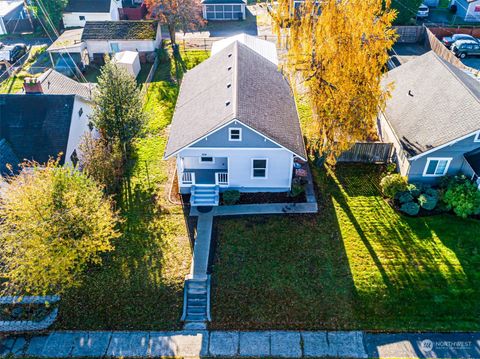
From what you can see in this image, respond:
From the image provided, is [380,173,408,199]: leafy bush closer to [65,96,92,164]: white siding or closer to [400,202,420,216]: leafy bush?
[400,202,420,216]: leafy bush

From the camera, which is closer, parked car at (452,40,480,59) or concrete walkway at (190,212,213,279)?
concrete walkway at (190,212,213,279)

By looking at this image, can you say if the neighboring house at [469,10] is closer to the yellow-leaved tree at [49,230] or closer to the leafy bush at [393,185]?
the leafy bush at [393,185]

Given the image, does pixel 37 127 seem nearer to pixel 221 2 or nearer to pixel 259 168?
pixel 259 168

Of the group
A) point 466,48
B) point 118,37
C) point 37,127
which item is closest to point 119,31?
point 118,37

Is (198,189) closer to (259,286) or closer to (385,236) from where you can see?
(259,286)

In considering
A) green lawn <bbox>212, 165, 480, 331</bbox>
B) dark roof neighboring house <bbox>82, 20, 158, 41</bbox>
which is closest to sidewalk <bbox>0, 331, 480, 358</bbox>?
green lawn <bbox>212, 165, 480, 331</bbox>

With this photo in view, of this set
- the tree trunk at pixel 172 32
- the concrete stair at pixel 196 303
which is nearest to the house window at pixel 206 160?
the concrete stair at pixel 196 303
